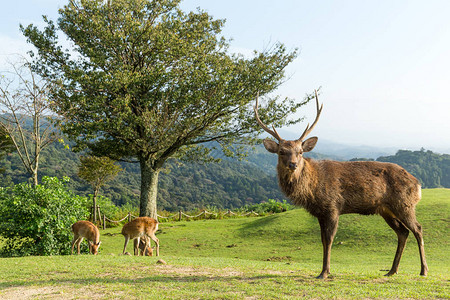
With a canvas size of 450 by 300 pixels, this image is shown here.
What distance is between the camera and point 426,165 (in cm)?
7756

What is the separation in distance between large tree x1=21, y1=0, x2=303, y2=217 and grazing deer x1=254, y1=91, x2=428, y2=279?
805 cm

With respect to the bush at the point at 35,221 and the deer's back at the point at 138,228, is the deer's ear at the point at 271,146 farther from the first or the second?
the bush at the point at 35,221

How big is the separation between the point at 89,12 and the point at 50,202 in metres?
8.05

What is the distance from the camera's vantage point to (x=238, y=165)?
112m

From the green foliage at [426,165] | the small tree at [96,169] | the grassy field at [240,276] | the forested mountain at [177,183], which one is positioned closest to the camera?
the grassy field at [240,276]

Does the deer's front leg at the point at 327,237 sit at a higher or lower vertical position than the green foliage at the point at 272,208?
higher

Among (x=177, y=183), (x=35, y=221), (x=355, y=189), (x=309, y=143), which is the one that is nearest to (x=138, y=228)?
(x=35, y=221)

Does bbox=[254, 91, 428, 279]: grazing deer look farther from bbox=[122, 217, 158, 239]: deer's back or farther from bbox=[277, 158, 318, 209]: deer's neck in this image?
bbox=[122, 217, 158, 239]: deer's back

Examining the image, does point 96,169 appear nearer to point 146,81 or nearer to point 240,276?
point 146,81

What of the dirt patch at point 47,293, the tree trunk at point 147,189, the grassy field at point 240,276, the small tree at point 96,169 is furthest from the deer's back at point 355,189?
the small tree at point 96,169

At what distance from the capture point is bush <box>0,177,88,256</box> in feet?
36.8

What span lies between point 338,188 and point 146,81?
31.2ft

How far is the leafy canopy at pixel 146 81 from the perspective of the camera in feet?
46.2

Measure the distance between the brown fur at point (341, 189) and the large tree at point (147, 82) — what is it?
813 centimetres
